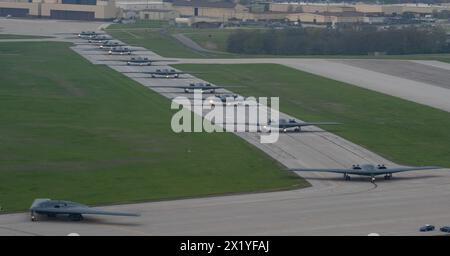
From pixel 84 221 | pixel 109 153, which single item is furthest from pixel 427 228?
pixel 109 153

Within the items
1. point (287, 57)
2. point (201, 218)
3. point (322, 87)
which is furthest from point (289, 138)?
point (287, 57)

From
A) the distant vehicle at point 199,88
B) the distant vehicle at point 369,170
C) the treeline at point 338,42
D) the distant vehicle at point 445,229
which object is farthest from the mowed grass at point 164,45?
the distant vehicle at point 445,229

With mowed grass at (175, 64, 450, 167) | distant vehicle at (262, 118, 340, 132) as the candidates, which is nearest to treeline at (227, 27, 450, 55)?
mowed grass at (175, 64, 450, 167)

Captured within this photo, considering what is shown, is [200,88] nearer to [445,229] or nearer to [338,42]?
[445,229]

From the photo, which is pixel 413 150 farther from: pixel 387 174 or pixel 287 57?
→ pixel 287 57

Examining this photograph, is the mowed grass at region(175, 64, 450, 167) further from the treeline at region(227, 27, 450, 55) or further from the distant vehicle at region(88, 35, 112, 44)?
the distant vehicle at region(88, 35, 112, 44)
